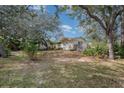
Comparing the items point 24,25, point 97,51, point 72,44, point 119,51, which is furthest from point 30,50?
point 119,51

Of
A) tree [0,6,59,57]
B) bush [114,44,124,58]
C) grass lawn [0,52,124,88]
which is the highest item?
tree [0,6,59,57]

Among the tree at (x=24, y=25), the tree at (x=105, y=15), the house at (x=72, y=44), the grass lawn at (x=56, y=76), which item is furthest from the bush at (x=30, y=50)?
the tree at (x=105, y=15)

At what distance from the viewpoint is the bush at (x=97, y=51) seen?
650 cm

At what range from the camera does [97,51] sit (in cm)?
654

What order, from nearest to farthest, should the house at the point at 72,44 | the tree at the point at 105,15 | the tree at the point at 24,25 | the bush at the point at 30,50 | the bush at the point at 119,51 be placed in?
1. the tree at the point at 24,25
2. the bush at the point at 30,50
3. the tree at the point at 105,15
4. the house at the point at 72,44
5. the bush at the point at 119,51

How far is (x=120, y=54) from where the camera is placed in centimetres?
650

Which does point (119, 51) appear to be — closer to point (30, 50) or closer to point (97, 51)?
point (97, 51)

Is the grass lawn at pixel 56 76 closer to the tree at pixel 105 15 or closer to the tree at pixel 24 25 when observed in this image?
the tree at pixel 24 25

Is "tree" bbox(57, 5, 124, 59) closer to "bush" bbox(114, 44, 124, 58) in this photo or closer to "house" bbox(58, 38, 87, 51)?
"bush" bbox(114, 44, 124, 58)

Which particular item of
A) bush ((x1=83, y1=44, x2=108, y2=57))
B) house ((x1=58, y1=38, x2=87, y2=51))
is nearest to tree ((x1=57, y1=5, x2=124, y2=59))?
bush ((x1=83, y1=44, x2=108, y2=57))

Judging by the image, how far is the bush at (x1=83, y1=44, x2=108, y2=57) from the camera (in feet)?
21.3
